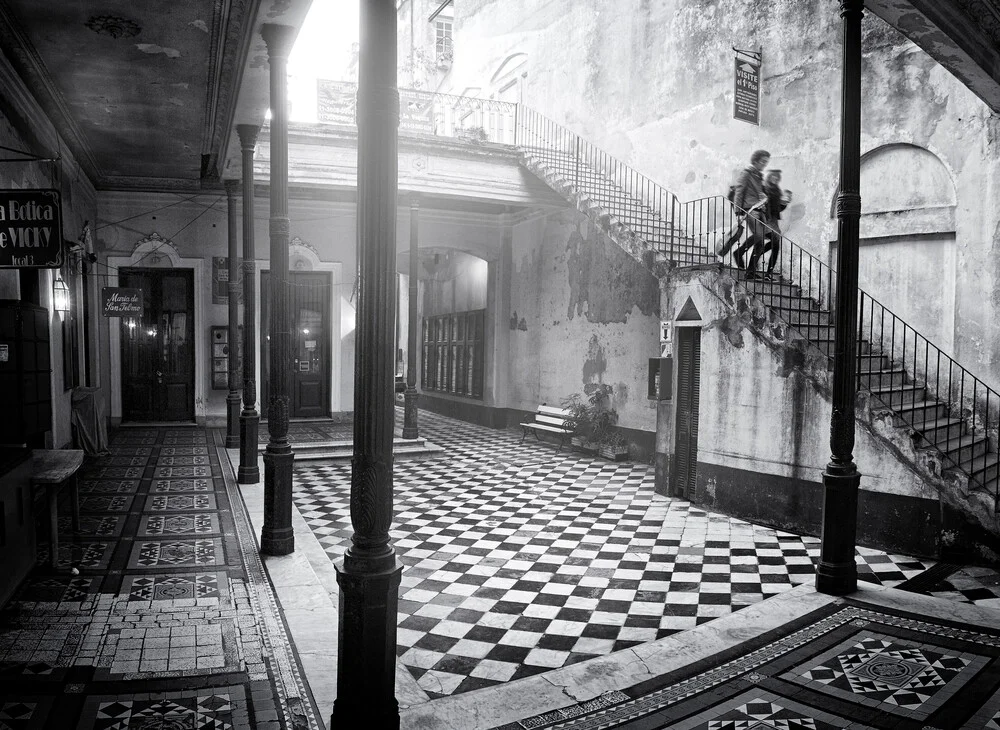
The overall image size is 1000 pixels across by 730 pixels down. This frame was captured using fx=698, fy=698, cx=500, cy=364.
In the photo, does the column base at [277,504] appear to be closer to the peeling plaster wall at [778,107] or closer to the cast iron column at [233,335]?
the cast iron column at [233,335]

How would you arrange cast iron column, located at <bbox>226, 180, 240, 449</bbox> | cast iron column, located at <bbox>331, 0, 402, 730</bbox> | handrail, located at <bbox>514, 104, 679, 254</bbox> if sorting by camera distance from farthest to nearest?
handrail, located at <bbox>514, 104, 679, 254</bbox> < cast iron column, located at <bbox>226, 180, 240, 449</bbox> < cast iron column, located at <bbox>331, 0, 402, 730</bbox>

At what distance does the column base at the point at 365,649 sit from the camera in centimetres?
306

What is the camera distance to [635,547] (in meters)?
6.89

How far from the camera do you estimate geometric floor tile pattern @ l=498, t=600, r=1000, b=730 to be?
3.59 meters

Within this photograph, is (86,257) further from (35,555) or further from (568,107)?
(568,107)

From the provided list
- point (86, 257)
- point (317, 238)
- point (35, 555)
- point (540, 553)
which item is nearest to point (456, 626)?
point (540, 553)

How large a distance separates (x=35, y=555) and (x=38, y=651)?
1.84 m

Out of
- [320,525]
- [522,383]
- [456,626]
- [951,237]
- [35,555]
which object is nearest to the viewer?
[456,626]

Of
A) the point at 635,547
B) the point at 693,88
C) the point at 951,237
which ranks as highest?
the point at 693,88

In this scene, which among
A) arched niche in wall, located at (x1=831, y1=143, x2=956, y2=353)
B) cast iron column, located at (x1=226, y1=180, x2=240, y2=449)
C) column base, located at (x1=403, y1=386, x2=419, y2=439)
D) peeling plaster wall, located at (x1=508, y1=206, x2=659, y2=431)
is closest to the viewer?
arched niche in wall, located at (x1=831, y1=143, x2=956, y2=353)

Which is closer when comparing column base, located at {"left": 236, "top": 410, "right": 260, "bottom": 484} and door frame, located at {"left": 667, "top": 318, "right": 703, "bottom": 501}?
column base, located at {"left": 236, "top": 410, "right": 260, "bottom": 484}

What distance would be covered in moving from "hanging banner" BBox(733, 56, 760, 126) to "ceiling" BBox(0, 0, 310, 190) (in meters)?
6.35

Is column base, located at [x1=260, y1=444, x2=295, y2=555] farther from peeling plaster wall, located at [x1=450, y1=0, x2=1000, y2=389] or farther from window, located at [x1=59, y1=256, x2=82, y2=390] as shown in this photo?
peeling plaster wall, located at [x1=450, y1=0, x2=1000, y2=389]

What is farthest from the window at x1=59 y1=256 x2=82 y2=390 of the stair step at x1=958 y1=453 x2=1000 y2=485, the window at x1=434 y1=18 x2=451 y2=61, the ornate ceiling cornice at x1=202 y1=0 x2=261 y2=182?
the window at x1=434 y1=18 x2=451 y2=61
